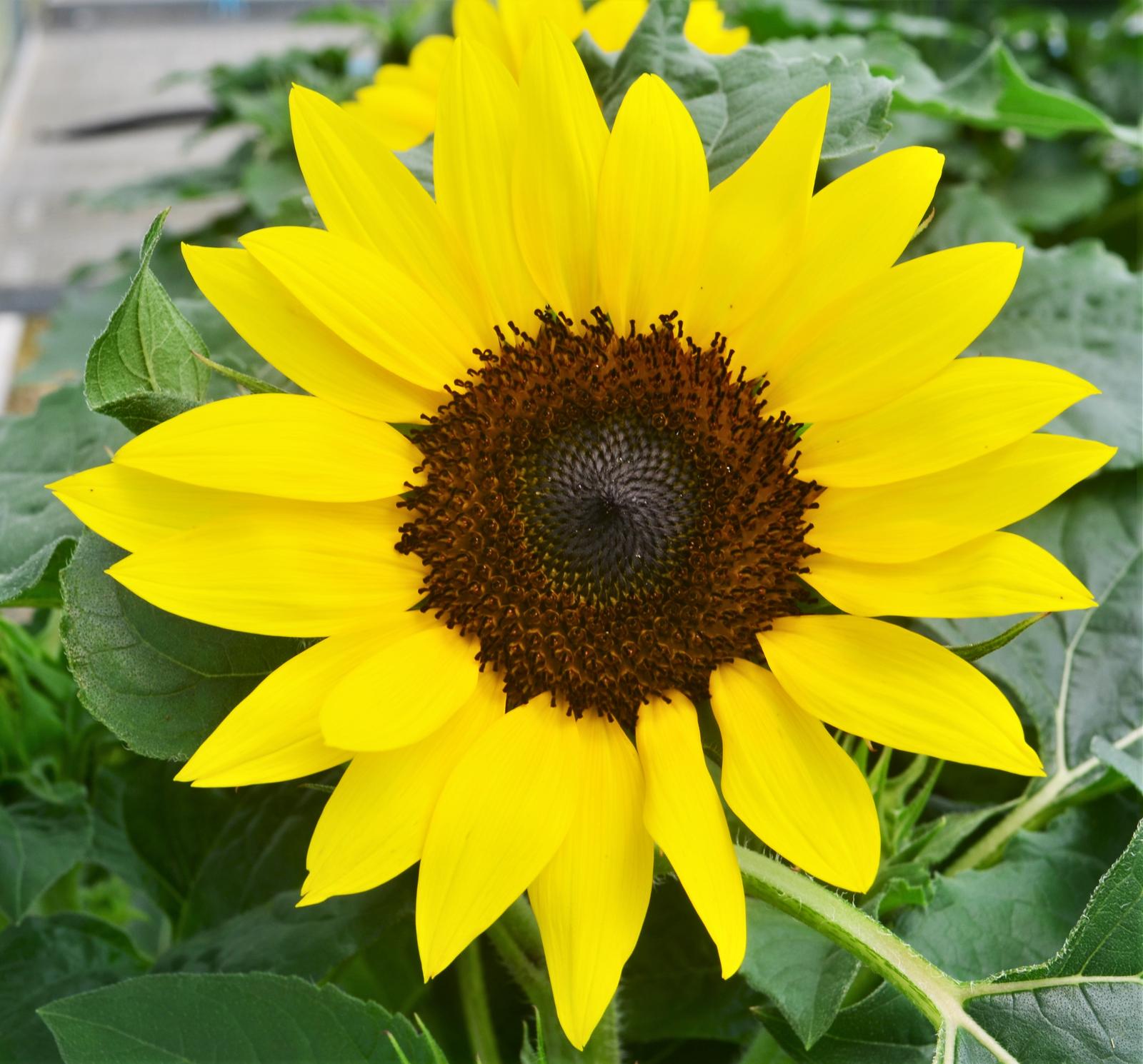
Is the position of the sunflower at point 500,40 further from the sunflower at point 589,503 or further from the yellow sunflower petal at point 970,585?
the yellow sunflower petal at point 970,585

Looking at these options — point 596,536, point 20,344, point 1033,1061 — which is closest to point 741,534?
point 596,536

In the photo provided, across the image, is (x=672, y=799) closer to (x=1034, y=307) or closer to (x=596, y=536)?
(x=596, y=536)

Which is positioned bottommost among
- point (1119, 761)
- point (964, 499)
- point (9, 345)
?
point (9, 345)

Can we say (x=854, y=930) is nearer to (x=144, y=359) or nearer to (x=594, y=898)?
(x=594, y=898)

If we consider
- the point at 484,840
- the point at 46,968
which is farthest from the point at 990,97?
the point at 46,968

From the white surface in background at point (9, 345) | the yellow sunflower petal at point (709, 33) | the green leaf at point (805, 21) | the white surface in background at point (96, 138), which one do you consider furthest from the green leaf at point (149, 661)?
the white surface in background at point (96, 138)

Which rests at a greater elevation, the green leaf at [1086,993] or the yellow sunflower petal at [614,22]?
the yellow sunflower petal at [614,22]

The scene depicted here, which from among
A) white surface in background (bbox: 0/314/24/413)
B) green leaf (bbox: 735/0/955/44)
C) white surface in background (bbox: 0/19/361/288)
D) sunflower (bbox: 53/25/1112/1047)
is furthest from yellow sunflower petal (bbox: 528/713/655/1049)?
white surface in background (bbox: 0/19/361/288)
